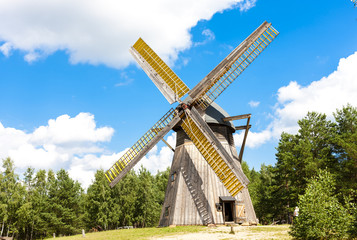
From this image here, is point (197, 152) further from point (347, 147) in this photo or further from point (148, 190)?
point (148, 190)

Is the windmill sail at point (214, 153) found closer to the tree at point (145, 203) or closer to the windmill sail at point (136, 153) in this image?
the windmill sail at point (136, 153)

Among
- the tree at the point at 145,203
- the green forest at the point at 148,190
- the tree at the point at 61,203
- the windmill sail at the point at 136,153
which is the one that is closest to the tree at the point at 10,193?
the green forest at the point at 148,190

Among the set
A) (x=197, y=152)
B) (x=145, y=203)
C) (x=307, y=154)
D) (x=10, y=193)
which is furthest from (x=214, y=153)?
(x=10, y=193)

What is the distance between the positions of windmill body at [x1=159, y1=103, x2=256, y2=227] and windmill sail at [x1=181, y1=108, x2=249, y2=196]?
5.59 ft

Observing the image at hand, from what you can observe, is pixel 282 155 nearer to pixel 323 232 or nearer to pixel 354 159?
pixel 354 159

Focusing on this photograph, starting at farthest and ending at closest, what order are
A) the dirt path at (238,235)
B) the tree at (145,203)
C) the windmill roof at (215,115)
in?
the tree at (145,203) < the windmill roof at (215,115) < the dirt path at (238,235)

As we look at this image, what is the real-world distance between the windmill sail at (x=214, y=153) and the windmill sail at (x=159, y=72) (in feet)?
7.51

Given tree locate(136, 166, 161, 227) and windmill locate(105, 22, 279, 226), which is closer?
windmill locate(105, 22, 279, 226)

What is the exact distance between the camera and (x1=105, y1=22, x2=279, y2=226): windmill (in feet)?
65.6

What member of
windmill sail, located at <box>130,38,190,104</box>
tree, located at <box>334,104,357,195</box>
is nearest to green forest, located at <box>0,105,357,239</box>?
tree, located at <box>334,104,357,195</box>

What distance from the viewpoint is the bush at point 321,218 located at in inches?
417

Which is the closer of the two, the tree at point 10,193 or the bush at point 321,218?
the bush at point 321,218

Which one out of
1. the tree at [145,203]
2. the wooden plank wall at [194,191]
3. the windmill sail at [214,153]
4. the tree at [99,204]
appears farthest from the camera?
the tree at [145,203]

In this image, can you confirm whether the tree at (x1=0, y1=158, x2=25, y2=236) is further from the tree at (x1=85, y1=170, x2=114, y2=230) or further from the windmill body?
the windmill body
